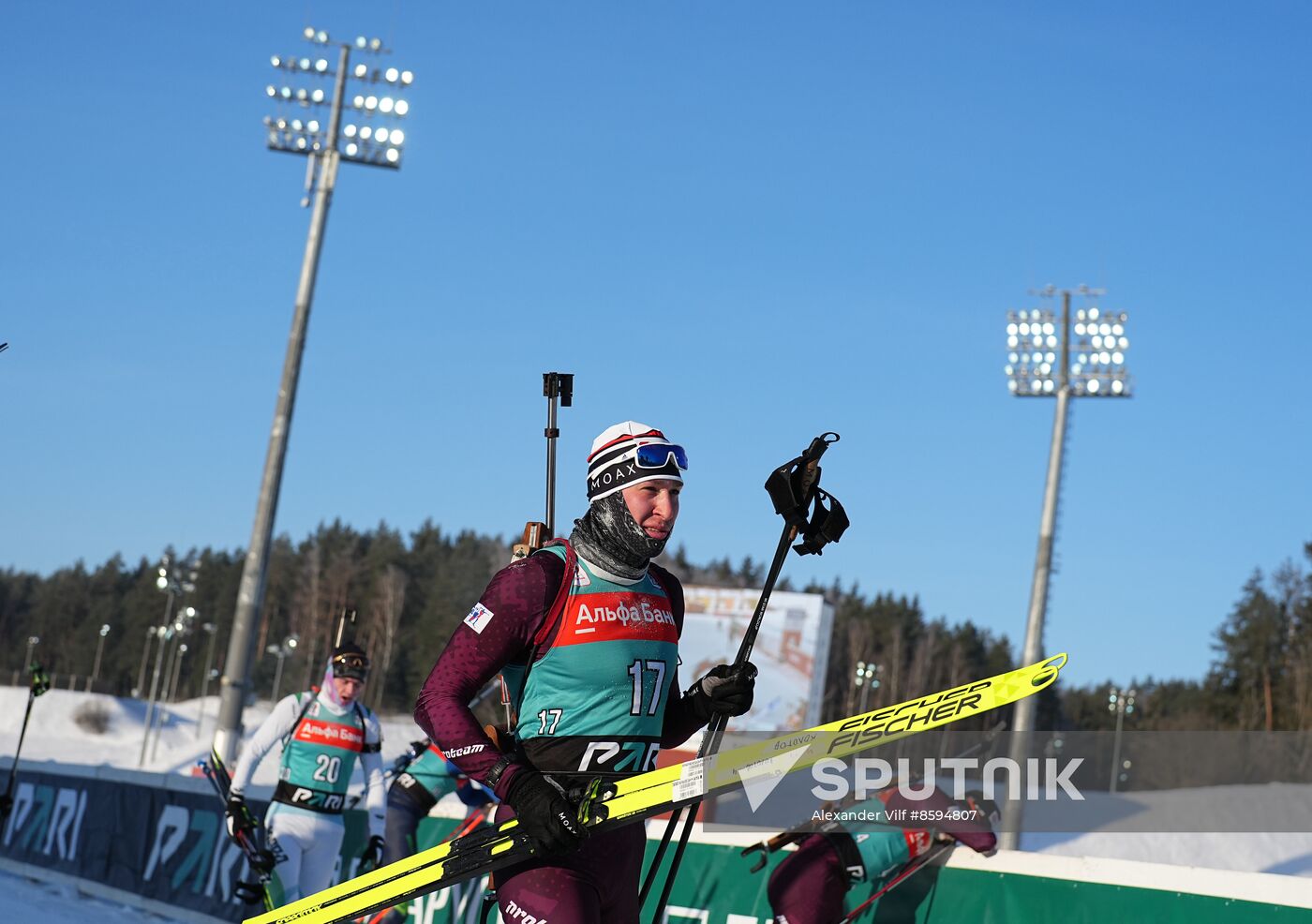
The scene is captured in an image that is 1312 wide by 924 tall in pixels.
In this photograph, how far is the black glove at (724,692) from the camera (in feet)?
15.1

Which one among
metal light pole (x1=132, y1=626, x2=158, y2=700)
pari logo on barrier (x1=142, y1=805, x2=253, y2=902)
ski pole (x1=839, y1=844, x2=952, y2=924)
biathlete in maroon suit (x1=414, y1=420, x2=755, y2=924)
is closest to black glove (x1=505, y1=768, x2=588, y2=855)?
biathlete in maroon suit (x1=414, y1=420, x2=755, y2=924)

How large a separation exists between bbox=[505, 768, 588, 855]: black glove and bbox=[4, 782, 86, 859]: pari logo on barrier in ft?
41.1

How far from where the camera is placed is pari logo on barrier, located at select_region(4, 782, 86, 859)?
1516cm

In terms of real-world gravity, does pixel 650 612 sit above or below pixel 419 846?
above

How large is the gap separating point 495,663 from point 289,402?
18.1m

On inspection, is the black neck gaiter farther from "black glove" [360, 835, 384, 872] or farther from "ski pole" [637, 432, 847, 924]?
"black glove" [360, 835, 384, 872]

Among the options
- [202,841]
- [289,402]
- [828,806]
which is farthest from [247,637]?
[828,806]

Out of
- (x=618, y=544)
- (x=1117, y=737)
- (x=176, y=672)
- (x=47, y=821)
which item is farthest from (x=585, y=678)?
(x=176, y=672)

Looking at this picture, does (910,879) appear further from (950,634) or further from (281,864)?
(950,634)

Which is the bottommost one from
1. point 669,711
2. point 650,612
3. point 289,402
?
point 669,711

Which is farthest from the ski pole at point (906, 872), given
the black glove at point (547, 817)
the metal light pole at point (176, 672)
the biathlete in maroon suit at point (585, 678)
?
the metal light pole at point (176, 672)

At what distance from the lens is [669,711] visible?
486cm

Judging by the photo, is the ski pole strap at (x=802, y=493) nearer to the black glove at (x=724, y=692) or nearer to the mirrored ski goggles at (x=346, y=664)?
the black glove at (x=724, y=692)

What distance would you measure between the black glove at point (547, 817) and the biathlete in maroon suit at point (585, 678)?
25 millimetres
